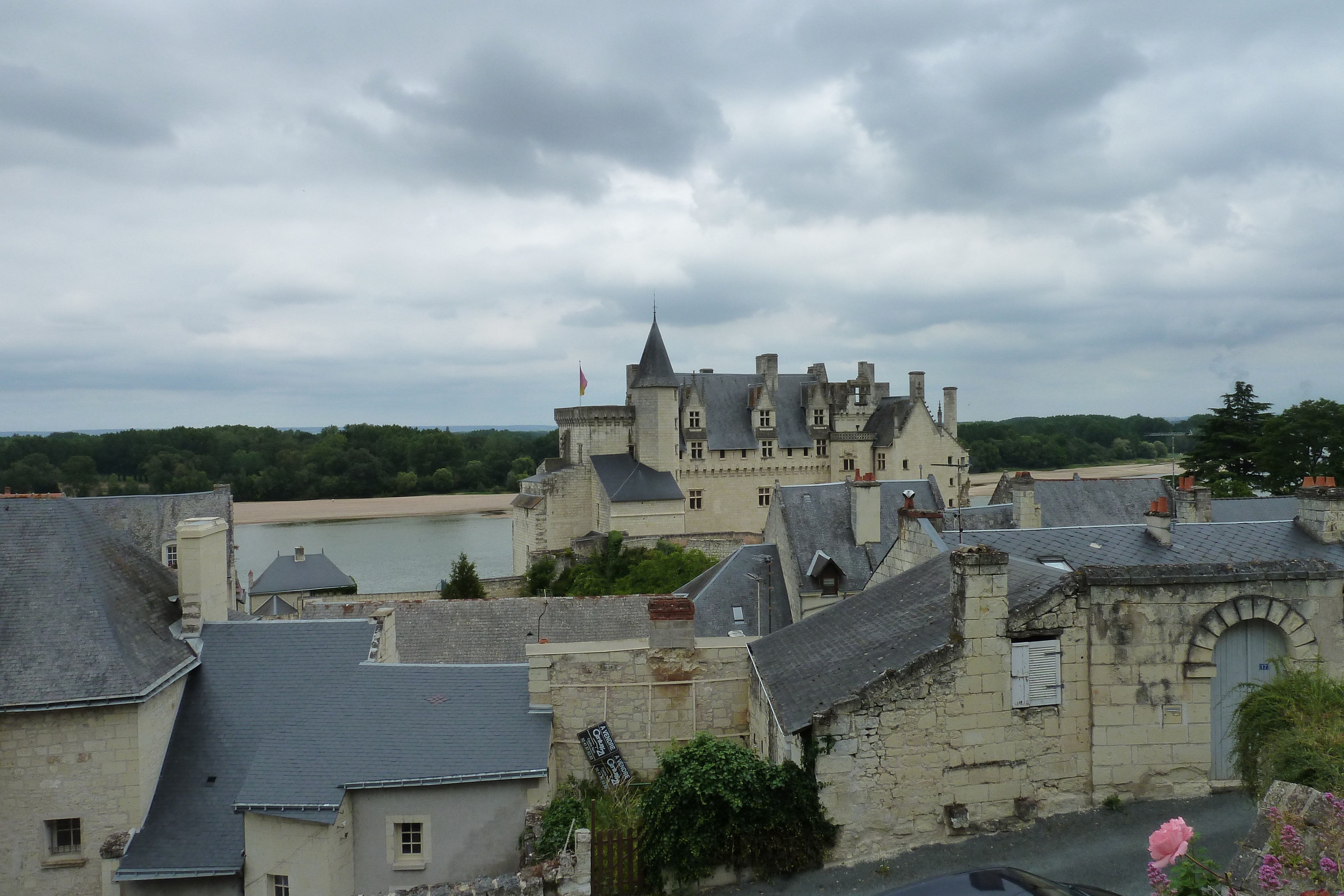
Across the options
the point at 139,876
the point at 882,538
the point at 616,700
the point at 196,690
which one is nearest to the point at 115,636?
the point at 196,690

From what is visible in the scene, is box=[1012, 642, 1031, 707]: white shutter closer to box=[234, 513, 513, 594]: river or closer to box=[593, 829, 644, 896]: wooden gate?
box=[593, 829, 644, 896]: wooden gate

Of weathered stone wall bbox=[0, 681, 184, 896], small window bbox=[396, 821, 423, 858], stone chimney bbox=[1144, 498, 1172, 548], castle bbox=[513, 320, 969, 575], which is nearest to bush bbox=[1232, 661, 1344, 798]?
stone chimney bbox=[1144, 498, 1172, 548]

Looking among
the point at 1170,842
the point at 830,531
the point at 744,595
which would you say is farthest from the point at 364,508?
the point at 1170,842

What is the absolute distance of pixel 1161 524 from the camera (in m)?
13.4

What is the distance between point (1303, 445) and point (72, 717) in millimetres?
47597

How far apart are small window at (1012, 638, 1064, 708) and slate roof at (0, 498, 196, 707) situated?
9.16 meters

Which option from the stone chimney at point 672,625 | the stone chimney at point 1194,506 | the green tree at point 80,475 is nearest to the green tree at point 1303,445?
the stone chimney at point 1194,506

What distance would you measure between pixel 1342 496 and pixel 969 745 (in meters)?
9.48

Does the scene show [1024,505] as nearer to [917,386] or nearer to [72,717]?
[72,717]

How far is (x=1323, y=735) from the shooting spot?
620 cm

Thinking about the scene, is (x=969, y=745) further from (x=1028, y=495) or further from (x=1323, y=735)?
(x=1028, y=495)

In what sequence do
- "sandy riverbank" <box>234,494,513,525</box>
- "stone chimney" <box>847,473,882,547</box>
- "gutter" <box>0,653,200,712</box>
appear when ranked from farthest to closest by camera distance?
"sandy riverbank" <box>234,494,513,525</box> < "stone chimney" <box>847,473,882,547</box> < "gutter" <box>0,653,200,712</box>

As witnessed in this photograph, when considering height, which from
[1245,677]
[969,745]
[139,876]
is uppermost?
[1245,677]

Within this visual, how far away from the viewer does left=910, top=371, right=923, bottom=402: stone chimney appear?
4412 cm
